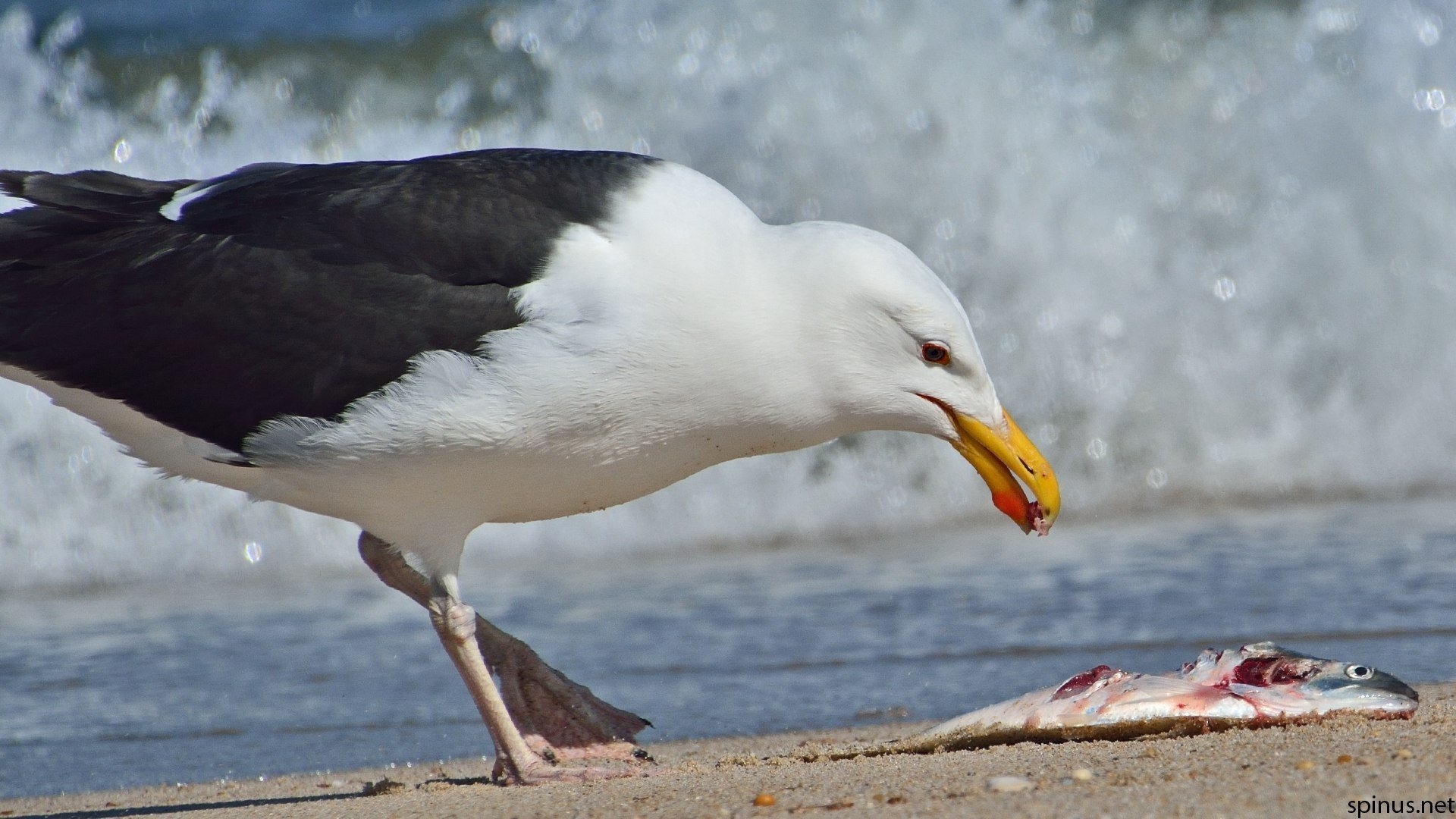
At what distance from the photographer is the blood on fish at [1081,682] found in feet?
13.9

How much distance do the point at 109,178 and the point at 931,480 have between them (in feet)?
16.8

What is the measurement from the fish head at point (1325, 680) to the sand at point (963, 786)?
6 centimetres

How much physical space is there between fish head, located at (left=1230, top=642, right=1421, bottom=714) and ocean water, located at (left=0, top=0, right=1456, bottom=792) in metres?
1.02

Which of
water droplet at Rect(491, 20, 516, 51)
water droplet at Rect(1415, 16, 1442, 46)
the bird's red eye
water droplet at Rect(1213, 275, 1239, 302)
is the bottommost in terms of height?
the bird's red eye

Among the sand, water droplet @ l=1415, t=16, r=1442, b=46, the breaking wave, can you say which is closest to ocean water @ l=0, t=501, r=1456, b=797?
the sand

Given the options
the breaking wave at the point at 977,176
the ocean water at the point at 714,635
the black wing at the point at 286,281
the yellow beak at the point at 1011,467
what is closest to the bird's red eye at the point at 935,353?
the yellow beak at the point at 1011,467

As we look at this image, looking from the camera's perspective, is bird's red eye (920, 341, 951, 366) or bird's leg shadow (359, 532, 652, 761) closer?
bird's red eye (920, 341, 951, 366)

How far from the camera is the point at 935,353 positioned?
14.0 ft

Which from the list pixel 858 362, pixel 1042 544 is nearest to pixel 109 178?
pixel 858 362

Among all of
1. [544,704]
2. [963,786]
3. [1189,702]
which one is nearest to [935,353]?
[1189,702]

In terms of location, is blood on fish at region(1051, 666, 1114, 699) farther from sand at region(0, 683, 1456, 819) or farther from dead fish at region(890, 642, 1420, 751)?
sand at region(0, 683, 1456, 819)

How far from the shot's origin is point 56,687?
19.3 ft

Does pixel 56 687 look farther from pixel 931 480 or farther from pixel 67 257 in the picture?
pixel 931 480

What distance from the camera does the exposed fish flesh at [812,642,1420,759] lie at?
4.02 metres
